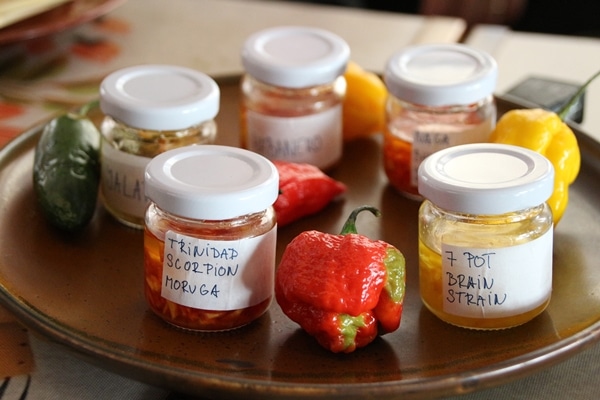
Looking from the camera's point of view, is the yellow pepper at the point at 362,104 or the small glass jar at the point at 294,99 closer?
the small glass jar at the point at 294,99

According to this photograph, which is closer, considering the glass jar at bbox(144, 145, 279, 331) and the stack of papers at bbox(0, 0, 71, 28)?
the glass jar at bbox(144, 145, 279, 331)

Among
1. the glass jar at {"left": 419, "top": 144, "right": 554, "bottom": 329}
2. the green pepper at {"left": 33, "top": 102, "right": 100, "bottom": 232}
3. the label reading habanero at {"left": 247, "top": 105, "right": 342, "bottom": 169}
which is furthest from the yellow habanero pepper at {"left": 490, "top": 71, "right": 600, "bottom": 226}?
the green pepper at {"left": 33, "top": 102, "right": 100, "bottom": 232}

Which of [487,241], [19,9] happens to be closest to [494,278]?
[487,241]

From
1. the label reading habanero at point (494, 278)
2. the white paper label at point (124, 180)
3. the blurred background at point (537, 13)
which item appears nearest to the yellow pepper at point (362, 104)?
the white paper label at point (124, 180)

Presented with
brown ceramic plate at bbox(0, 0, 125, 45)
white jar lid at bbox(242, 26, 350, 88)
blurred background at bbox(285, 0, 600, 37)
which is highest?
white jar lid at bbox(242, 26, 350, 88)

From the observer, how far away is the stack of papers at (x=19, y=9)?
4.93ft

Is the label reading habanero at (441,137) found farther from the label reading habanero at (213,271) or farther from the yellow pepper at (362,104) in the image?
the label reading habanero at (213,271)

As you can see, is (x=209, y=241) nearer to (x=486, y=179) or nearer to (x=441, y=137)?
(x=486, y=179)

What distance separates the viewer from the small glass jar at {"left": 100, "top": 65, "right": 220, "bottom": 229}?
3.41 ft

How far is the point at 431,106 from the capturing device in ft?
3.65

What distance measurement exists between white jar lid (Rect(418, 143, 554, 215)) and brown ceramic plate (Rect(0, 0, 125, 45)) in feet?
2.78

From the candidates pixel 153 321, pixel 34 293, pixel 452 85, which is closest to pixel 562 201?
pixel 452 85

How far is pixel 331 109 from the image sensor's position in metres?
1.20

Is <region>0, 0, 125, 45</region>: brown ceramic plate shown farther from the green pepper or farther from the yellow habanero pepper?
the yellow habanero pepper
